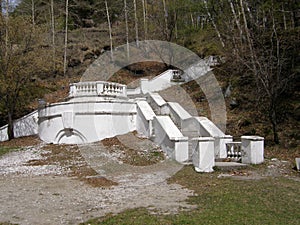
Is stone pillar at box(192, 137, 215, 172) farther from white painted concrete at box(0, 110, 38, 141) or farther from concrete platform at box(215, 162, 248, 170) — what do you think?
white painted concrete at box(0, 110, 38, 141)

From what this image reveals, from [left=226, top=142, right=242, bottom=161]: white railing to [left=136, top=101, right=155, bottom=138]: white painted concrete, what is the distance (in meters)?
4.05

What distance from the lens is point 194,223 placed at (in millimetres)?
5438

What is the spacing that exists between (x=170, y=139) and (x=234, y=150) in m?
2.48

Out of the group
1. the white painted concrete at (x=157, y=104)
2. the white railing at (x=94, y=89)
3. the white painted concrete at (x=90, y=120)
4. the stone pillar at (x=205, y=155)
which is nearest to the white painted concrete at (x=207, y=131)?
the stone pillar at (x=205, y=155)

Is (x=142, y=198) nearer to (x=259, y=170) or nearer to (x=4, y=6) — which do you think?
(x=259, y=170)

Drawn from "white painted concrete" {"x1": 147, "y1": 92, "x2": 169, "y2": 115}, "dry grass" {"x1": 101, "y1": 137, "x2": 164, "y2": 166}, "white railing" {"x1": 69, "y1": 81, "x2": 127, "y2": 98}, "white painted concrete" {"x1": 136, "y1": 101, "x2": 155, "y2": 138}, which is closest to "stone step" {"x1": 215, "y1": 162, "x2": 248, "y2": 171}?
"dry grass" {"x1": 101, "y1": 137, "x2": 164, "y2": 166}

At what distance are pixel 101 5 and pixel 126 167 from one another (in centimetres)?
3068

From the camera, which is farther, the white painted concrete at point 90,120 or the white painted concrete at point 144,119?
the white painted concrete at point 90,120

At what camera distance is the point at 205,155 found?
10.5 meters

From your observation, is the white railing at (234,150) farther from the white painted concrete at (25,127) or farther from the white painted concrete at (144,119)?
the white painted concrete at (25,127)

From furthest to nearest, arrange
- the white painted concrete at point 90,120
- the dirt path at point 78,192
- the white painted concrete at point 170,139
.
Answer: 1. the white painted concrete at point 90,120
2. the white painted concrete at point 170,139
3. the dirt path at point 78,192

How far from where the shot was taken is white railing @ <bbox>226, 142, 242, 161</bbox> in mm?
11965

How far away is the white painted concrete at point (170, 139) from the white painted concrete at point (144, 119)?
0.67m

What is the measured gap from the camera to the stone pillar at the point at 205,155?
10.4 metres
